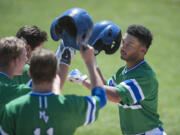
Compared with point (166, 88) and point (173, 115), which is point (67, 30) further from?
point (166, 88)

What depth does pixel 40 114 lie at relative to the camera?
305 centimetres

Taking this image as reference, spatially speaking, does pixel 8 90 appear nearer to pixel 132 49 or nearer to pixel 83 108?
pixel 83 108

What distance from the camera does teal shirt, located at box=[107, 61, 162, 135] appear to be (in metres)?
4.27

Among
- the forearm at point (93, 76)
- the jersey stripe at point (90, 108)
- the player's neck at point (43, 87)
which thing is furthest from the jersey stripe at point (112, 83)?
the player's neck at point (43, 87)

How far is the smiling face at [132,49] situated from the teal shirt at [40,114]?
1.80 meters

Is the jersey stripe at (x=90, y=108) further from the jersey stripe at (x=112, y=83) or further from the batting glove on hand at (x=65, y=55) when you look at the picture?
the jersey stripe at (x=112, y=83)

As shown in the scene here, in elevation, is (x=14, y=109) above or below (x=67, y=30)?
below

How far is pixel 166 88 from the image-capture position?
39.0ft

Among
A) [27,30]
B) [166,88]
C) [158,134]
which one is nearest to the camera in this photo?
[158,134]

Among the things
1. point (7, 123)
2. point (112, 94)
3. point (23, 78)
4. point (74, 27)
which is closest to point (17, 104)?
point (7, 123)

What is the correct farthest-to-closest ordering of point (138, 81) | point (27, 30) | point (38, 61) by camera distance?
point (27, 30) < point (138, 81) < point (38, 61)

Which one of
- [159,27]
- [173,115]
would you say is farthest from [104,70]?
[159,27]

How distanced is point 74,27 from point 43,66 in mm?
790

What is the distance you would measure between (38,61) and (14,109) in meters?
0.50
